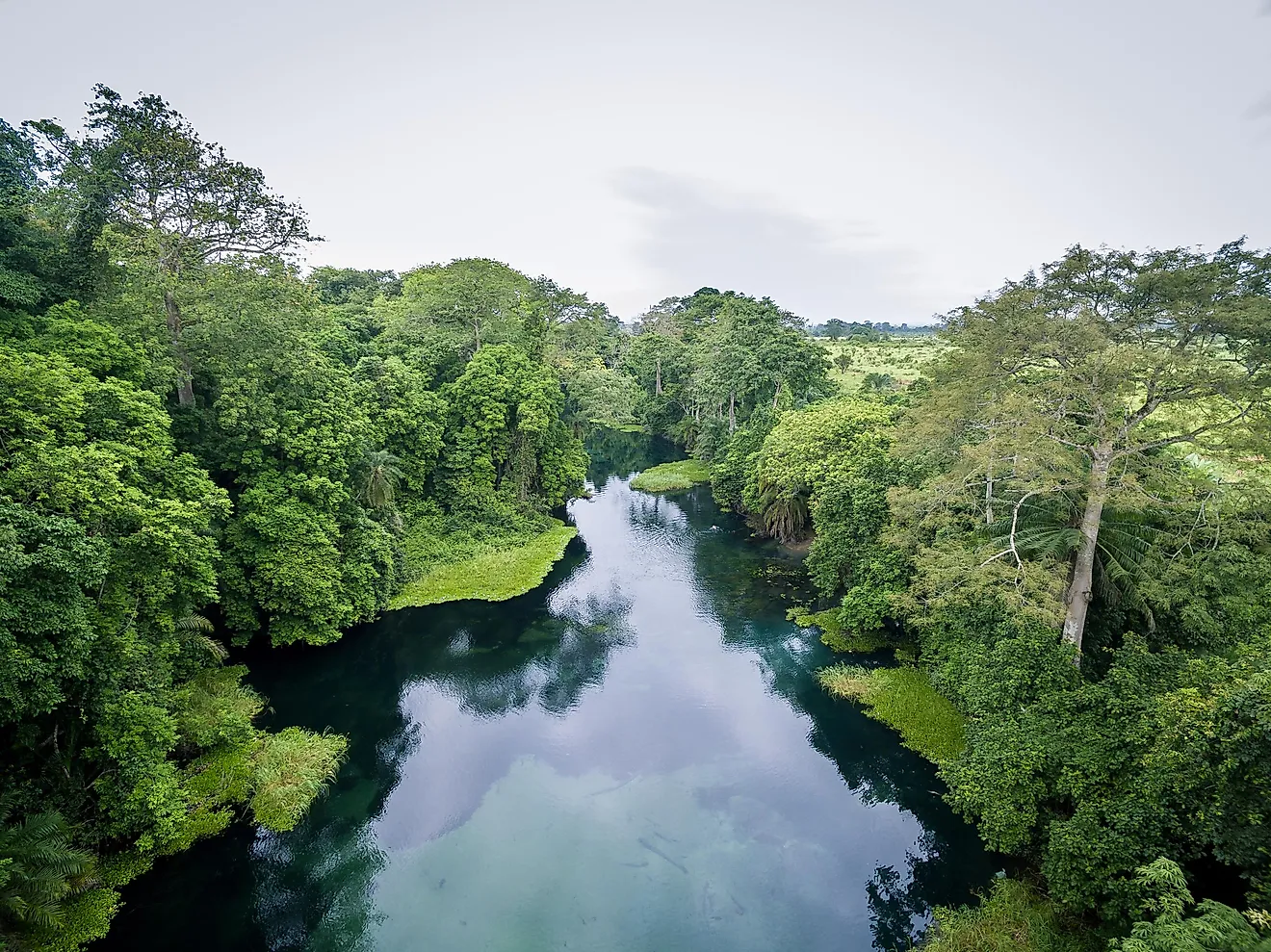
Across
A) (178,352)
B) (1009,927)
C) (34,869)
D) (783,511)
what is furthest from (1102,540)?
(178,352)

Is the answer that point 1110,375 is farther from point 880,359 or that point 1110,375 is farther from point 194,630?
point 880,359

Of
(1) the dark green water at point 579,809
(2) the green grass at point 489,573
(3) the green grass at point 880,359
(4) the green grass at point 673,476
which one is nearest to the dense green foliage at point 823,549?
(2) the green grass at point 489,573

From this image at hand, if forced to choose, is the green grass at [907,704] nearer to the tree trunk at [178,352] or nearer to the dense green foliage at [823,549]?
the dense green foliage at [823,549]

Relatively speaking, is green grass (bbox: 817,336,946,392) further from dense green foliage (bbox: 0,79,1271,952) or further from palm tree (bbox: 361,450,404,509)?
palm tree (bbox: 361,450,404,509)

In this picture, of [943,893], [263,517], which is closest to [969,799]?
[943,893]

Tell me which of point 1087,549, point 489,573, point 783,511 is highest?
point 1087,549
